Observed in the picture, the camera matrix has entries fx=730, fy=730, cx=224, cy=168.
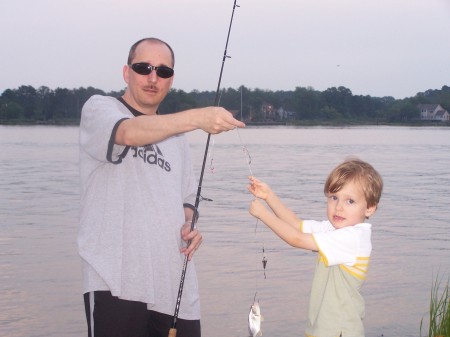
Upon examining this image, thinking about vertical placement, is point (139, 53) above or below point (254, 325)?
above

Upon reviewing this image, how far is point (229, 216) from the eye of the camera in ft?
61.8

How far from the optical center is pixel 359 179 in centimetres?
347

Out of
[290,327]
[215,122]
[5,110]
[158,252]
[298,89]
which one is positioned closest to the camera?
[215,122]

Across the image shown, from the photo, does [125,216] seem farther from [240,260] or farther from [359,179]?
[240,260]

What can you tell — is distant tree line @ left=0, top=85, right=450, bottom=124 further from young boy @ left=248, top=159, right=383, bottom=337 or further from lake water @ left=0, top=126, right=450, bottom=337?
young boy @ left=248, top=159, right=383, bottom=337

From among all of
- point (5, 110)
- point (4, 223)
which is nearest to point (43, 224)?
point (4, 223)

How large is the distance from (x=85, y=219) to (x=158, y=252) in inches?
15.4

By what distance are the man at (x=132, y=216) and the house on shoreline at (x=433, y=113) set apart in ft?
318

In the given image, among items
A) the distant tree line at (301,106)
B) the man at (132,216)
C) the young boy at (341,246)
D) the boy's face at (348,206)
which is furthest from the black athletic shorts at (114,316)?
the distant tree line at (301,106)

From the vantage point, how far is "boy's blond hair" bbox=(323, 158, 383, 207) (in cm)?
347

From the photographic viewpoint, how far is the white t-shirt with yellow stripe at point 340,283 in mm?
3328

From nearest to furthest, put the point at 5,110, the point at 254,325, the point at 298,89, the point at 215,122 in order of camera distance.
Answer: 1. the point at 215,122
2. the point at 254,325
3. the point at 298,89
4. the point at 5,110

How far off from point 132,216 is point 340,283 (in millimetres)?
1038

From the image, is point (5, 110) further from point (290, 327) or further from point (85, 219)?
point (85, 219)
